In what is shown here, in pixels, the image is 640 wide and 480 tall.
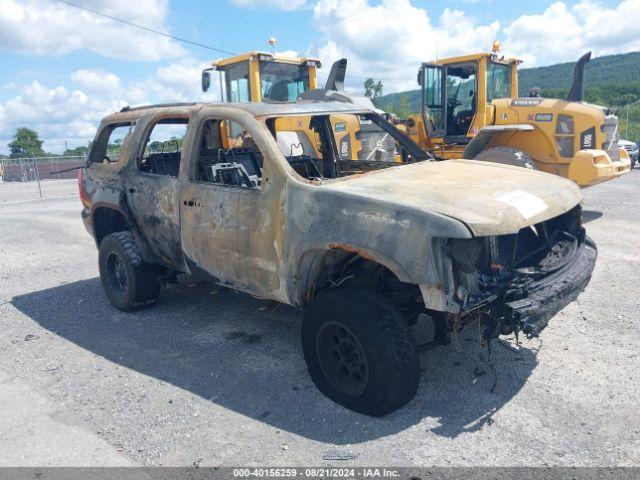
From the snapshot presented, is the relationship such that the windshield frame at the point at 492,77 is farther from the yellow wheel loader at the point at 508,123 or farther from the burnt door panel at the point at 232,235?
the burnt door panel at the point at 232,235

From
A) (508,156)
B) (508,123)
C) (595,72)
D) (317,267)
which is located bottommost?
(317,267)

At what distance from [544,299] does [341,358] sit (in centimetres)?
135

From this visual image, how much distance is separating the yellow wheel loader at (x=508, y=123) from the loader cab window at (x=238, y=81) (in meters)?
3.53

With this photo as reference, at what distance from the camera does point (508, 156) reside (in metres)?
9.02

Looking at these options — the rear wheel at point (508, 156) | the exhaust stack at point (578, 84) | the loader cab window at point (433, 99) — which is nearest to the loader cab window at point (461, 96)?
the loader cab window at point (433, 99)

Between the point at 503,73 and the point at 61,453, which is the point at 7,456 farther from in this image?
the point at 503,73

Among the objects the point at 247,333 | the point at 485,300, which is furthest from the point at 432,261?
the point at 247,333

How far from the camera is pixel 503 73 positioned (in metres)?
11.1

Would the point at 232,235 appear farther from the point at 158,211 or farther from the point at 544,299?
the point at 544,299

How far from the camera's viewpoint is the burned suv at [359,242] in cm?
318

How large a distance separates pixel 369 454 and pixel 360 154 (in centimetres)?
751

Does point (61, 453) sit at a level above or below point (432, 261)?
below

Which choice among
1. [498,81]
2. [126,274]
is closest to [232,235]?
[126,274]

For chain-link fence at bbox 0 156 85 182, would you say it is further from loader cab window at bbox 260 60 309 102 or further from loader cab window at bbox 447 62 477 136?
loader cab window at bbox 447 62 477 136
